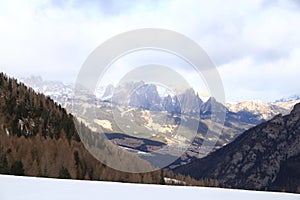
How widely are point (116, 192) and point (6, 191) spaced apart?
1.14 meters

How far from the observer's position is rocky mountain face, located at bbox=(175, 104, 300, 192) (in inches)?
3413

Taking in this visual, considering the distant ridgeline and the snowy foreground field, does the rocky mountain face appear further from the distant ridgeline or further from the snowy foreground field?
the snowy foreground field

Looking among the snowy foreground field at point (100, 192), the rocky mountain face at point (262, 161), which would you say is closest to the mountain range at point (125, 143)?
the rocky mountain face at point (262, 161)

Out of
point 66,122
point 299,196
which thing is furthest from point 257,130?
point 299,196

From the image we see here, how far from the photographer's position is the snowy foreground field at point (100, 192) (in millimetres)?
3902

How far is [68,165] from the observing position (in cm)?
4403

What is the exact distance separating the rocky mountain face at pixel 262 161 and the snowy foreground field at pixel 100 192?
7806cm

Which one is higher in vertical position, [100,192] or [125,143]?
[125,143]

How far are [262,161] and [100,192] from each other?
97406mm

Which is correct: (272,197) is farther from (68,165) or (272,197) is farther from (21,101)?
(21,101)

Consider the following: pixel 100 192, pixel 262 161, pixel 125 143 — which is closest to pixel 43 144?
pixel 125 143

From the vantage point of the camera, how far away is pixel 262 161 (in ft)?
317

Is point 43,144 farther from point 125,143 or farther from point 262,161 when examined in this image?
point 262,161

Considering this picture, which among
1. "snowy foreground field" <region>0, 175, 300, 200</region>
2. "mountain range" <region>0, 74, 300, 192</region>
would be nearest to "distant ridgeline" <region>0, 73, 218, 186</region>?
"mountain range" <region>0, 74, 300, 192</region>
